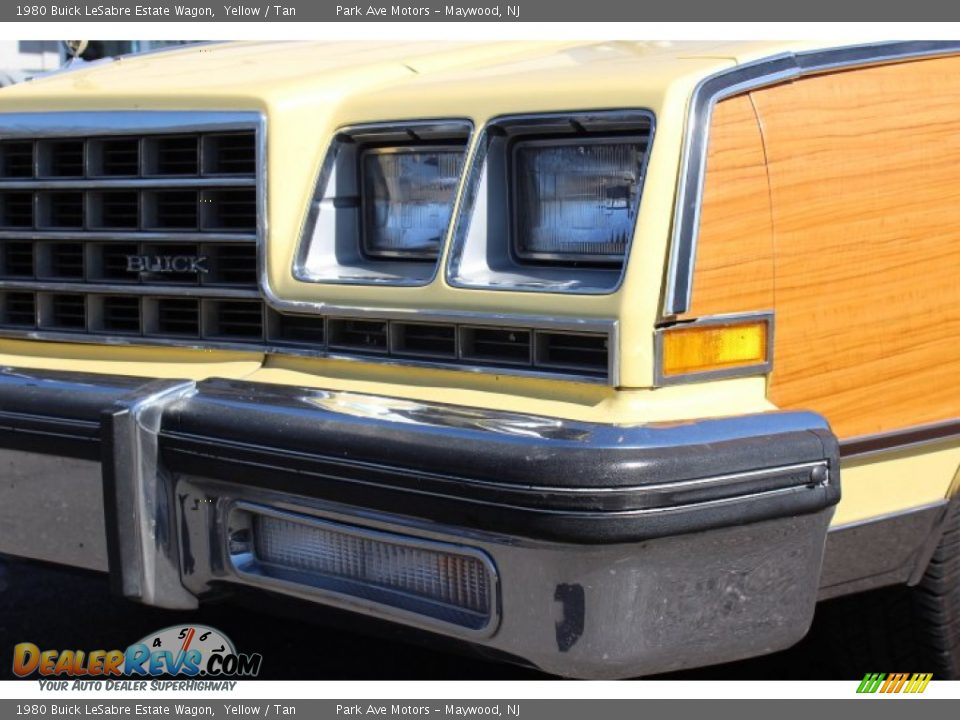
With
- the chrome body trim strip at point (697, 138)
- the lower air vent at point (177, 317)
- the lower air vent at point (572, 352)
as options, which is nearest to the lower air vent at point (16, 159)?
the lower air vent at point (177, 317)

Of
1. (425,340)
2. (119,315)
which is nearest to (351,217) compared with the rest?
(425,340)

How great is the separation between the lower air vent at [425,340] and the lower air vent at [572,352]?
19 centimetres

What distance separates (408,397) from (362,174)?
53 centimetres

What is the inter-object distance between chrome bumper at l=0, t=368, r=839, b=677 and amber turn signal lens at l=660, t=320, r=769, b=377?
0.36 feet

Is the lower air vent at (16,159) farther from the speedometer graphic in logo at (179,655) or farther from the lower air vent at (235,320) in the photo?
the speedometer graphic in logo at (179,655)

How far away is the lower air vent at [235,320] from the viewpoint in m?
2.77

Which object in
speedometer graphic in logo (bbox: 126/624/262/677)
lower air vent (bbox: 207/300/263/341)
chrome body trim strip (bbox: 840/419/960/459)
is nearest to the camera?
chrome body trim strip (bbox: 840/419/960/459)

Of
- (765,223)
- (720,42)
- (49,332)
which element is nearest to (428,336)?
(765,223)

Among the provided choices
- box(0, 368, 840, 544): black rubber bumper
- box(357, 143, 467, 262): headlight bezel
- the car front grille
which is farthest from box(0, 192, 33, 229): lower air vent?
box(357, 143, 467, 262): headlight bezel

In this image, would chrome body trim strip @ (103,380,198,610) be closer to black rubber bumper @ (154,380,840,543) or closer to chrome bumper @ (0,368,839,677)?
chrome bumper @ (0,368,839,677)

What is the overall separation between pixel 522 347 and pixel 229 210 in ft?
2.58

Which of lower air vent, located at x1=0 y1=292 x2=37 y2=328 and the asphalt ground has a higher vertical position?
lower air vent, located at x1=0 y1=292 x2=37 y2=328

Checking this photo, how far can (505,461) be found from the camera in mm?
2195

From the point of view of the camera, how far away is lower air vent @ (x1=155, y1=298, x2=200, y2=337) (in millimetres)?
2877
